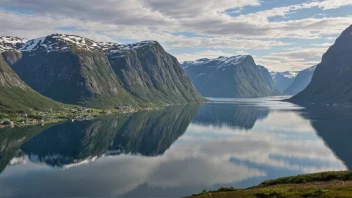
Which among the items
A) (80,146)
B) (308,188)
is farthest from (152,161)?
(308,188)

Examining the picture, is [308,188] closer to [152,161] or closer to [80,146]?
[152,161]

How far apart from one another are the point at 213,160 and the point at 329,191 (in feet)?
293

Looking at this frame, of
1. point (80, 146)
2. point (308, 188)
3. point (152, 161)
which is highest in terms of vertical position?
point (308, 188)

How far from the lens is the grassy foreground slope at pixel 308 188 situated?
3953cm

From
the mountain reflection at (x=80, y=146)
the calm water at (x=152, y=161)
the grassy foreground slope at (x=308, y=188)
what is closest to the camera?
the grassy foreground slope at (x=308, y=188)

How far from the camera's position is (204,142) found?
174m

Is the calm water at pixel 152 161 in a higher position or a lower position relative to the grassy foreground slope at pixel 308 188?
lower

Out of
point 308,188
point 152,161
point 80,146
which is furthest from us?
point 80,146

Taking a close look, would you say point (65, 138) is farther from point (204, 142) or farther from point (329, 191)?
point (329, 191)

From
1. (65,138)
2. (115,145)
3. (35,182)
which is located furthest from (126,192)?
(65,138)

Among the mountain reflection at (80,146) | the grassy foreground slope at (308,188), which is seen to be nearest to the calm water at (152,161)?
the mountain reflection at (80,146)

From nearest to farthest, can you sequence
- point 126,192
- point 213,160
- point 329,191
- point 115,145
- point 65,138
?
1. point 329,191
2. point 126,192
3. point 213,160
4. point 115,145
5. point 65,138

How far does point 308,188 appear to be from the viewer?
43.4 metres

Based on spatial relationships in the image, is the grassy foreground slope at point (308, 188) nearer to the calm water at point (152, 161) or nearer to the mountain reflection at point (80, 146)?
the calm water at point (152, 161)
